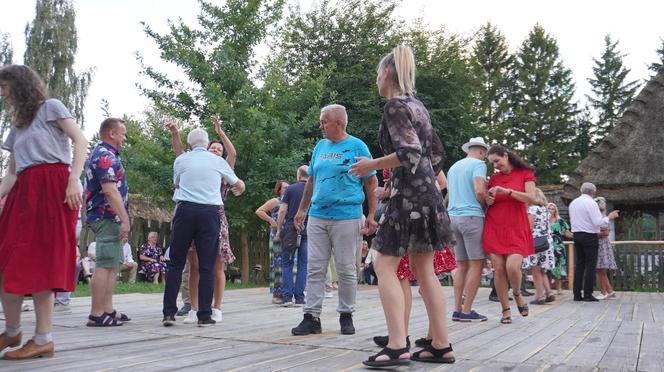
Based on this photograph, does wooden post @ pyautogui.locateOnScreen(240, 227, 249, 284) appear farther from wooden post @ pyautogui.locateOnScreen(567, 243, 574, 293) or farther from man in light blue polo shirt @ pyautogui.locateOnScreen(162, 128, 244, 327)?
man in light blue polo shirt @ pyautogui.locateOnScreen(162, 128, 244, 327)

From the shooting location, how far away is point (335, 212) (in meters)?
5.02

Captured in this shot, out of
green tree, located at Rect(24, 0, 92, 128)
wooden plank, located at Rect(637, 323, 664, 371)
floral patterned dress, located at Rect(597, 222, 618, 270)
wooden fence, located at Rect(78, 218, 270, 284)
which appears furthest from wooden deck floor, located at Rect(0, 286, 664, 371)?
green tree, located at Rect(24, 0, 92, 128)

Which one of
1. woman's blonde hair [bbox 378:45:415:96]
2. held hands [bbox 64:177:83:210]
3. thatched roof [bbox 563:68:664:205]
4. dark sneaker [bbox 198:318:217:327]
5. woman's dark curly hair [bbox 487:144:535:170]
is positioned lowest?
dark sneaker [bbox 198:318:217:327]

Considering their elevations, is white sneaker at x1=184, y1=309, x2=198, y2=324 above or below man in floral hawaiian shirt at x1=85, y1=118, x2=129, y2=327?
below

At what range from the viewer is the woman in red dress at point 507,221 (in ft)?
20.3

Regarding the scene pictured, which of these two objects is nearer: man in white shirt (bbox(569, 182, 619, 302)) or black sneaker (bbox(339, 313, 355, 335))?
black sneaker (bbox(339, 313, 355, 335))

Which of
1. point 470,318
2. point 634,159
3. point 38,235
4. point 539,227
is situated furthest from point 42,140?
point 634,159

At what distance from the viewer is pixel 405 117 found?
141 inches

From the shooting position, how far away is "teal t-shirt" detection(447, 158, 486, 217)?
622 centimetres

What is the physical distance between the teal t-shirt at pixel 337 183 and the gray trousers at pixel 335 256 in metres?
0.08

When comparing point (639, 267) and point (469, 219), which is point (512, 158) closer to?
point (469, 219)

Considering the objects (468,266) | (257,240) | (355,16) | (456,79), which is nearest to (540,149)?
(456,79)

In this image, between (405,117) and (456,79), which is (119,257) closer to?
(405,117)

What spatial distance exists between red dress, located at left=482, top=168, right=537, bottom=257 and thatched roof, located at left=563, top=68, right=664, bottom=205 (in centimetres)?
1605
